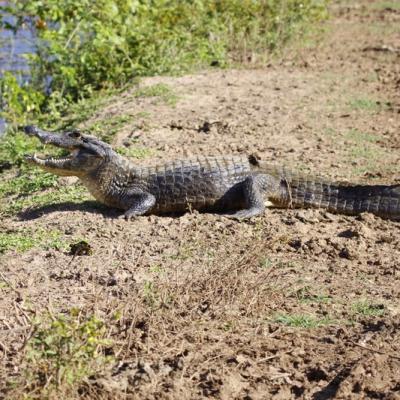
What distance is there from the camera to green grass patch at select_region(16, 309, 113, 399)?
3459 millimetres

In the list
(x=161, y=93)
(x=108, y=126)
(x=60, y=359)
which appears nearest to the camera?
(x=60, y=359)

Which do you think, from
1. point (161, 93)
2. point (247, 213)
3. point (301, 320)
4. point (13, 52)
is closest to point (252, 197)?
point (247, 213)

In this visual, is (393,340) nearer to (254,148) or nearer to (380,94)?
(254,148)

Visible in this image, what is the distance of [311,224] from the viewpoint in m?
6.34

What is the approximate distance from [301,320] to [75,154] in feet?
9.88

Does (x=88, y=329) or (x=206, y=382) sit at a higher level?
(x=88, y=329)

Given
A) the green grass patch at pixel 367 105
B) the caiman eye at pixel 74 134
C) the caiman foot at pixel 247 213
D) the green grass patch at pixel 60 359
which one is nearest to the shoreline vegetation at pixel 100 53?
the caiman eye at pixel 74 134

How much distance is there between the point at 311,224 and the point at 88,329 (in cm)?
324

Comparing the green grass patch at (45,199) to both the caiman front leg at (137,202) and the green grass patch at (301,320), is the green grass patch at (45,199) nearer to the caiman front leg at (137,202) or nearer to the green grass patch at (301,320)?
the caiman front leg at (137,202)

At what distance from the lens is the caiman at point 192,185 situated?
671cm

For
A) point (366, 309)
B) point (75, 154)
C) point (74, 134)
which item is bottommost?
point (366, 309)

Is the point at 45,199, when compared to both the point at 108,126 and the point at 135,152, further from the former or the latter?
the point at 108,126

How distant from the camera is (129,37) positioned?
37.2 feet

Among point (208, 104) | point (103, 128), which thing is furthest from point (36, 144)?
point (208, 104)
